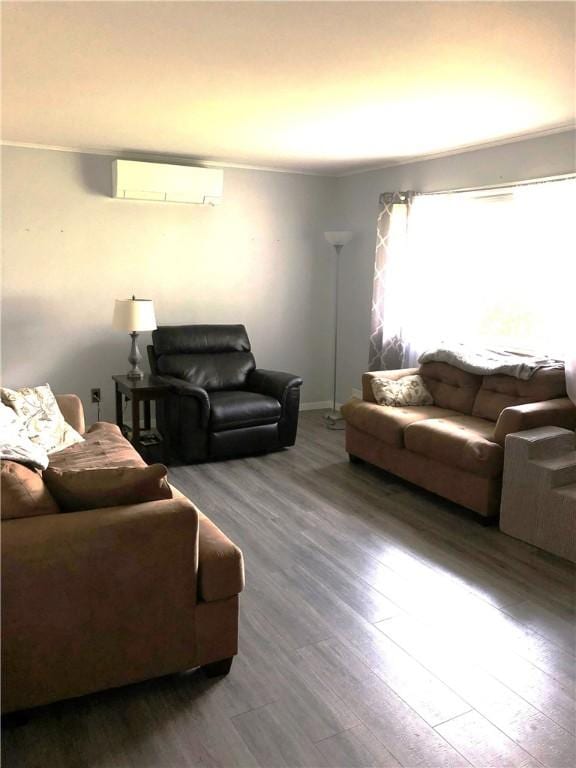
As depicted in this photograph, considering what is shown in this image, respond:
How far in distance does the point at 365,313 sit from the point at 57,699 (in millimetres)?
4558

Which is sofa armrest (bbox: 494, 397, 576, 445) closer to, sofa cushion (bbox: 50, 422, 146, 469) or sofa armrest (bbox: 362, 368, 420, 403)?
sofa armrest (bbox: 362, 368, 420, 403)

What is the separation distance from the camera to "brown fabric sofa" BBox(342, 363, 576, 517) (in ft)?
11.9

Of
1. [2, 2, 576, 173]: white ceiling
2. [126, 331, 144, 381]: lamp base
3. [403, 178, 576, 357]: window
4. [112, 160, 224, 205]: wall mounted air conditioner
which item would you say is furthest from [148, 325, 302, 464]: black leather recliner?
[2, 2, 576, 173]: white ceiling

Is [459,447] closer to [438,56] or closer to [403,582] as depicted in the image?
[403,582]

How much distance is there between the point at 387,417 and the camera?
14.2 feet

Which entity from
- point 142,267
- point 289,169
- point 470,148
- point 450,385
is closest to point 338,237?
point 289,169

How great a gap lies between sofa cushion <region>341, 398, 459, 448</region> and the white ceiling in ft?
6.11

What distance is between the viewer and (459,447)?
3732mm

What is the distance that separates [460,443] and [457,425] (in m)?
0.34

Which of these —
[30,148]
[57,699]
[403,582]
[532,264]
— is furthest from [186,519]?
[30,148]

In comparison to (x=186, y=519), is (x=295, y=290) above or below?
above

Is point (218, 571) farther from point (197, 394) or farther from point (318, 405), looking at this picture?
point (318, 405)

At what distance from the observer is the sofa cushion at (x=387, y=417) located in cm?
422

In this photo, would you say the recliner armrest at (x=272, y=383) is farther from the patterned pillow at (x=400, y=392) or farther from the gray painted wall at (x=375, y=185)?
the gray painted wall at (x=375, y=185)
